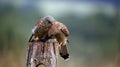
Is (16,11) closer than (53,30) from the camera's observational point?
No

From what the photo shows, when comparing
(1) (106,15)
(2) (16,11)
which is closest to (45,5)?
(2) (16,11)

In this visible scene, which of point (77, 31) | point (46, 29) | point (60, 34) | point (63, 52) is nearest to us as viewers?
point (46, 29)

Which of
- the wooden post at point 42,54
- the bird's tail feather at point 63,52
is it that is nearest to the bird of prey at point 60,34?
the bird's tail feather at point 63,52

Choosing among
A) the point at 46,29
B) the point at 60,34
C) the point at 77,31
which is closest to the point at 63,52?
the point at 60,34

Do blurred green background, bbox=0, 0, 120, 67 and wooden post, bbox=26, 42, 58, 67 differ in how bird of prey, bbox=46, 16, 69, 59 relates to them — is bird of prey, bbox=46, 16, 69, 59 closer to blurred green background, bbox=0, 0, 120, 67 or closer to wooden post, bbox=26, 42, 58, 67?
wooden post, bbox=26, 42, 58, 67

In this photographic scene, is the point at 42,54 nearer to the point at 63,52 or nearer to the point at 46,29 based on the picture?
the point at 46,29

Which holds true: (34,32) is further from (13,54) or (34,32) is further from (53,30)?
(13,54)
